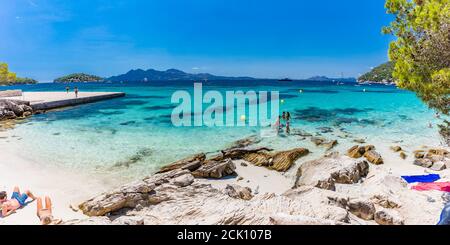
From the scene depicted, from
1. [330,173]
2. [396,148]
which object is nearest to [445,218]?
[330,173]

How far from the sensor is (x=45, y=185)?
10250mm

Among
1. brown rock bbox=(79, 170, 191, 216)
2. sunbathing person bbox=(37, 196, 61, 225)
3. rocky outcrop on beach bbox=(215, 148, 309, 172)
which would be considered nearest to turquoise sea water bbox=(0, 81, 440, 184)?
rocky outcrop on beach bbox=(215, 148, 309, 172)

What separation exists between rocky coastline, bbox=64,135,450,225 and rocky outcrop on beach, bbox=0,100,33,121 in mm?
25741

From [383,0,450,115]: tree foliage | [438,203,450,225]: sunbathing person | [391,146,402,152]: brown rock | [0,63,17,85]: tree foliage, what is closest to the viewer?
[438,203,450,225]: sunbathing person

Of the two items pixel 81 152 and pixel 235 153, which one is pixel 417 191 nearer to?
pixel 235 153

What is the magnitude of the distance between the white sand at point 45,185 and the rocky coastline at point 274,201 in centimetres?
107

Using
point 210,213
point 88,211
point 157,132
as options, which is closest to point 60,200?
point 88,211

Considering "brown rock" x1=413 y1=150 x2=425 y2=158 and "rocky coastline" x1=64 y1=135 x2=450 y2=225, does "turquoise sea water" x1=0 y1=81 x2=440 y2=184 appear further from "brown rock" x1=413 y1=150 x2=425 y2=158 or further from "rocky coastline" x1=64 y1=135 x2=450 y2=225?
"rocky coastline" x1=64 y1=135 x2=450 y2=225

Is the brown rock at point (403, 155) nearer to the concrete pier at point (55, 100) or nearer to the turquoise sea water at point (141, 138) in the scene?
the turquoise sea water at point (141, 138)

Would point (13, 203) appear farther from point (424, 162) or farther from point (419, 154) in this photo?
point (419, 154)

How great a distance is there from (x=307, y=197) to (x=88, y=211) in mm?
6940

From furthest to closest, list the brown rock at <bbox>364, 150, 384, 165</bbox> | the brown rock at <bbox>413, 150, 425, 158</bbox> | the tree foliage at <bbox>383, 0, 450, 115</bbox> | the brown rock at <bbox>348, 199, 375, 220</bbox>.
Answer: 1. the brown rock at <bbox>413, 150, 425, 158</bbox>
2. the brown rock at <bbox>364, 150, 384, 165</bbox>
3. the brown rock at <bbox>348, 199, 375, 220</bbox>
4. the tree foliage at <bbox>383, 0, 450, 115</bbox>

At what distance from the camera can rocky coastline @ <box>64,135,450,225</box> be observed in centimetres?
639
